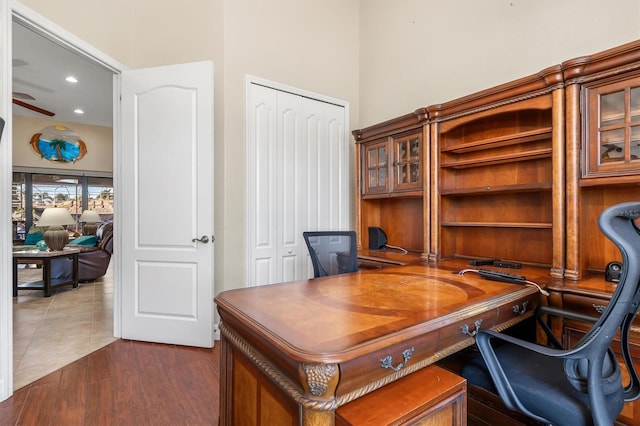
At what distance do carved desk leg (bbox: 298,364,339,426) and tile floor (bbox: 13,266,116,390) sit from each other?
2386 millimetres

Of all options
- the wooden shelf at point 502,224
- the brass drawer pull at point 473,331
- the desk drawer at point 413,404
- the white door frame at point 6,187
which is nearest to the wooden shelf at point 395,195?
the wooden shelf at point 502,224

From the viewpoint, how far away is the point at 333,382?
835 millimetres

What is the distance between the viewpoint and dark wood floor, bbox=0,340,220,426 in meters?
1.76

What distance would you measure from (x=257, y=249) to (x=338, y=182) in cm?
124

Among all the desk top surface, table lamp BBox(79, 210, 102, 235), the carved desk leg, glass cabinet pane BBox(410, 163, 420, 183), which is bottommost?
the carved desk leg

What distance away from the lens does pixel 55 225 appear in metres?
5.05

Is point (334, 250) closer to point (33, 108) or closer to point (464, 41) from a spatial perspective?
point (464, 41)

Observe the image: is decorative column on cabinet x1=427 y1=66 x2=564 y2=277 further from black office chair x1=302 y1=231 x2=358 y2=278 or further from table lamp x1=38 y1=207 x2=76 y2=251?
table lamp x1=38 y1=207 x2=76 y2=251

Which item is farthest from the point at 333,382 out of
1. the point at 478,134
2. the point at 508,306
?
the point at 478,134

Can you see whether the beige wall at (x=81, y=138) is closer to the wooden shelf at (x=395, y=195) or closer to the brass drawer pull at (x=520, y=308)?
the wooden shelf at (x=395, y=195)

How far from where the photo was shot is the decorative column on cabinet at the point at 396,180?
2.58 m

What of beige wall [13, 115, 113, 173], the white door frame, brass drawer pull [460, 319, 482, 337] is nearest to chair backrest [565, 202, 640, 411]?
brass drawer pull [460, 319, 482, 337]

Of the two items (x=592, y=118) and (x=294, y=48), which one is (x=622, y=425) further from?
(x=294, y=48)

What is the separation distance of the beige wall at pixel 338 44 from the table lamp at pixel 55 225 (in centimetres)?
302
